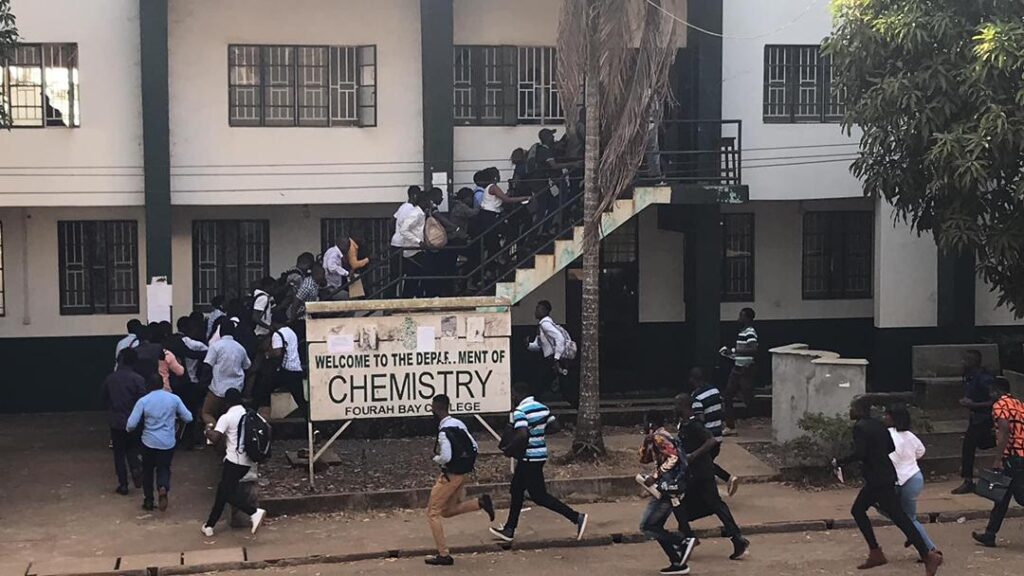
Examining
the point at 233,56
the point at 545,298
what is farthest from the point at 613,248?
the point at 233,56

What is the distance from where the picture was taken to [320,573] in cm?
1067

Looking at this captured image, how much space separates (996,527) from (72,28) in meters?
14.1

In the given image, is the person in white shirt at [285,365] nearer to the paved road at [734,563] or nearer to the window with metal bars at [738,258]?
the paved road at [734,563]

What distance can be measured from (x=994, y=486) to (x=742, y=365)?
5072 millimetres

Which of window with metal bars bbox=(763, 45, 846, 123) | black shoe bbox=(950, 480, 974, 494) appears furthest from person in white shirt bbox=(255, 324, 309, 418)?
window with metal bars bbox=(763, 45, 846, 123)

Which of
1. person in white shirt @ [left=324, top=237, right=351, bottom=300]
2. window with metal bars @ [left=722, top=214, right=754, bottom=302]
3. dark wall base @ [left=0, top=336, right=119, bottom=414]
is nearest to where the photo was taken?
person in white shirt @ [left=324, top=237, right=351, bottom=300]

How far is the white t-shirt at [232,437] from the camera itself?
37.6 feet

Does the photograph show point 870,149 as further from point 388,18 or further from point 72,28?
point 72,28

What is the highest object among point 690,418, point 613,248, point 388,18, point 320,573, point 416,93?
point 388,18

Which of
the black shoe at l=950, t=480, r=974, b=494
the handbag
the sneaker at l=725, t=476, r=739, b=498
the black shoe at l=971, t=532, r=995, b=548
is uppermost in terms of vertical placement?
the handbag

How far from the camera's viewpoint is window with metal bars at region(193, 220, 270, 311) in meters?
19.1

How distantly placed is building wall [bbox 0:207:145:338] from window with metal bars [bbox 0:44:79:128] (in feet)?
5.51

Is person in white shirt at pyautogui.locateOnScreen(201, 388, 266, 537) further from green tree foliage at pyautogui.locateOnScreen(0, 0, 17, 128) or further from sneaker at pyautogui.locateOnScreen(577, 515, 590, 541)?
green tree foliage at pyautogui.locateOnScreen(0, 0, 17, 128)

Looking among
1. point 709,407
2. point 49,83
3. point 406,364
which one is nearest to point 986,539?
point 709,407
